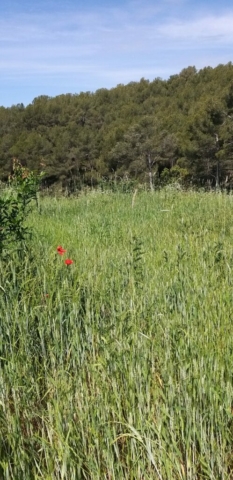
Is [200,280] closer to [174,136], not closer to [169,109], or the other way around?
[174,136]

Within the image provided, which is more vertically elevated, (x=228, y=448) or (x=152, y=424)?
(x=152, y=424)

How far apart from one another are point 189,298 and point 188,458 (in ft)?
3.23

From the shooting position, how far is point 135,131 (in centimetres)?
5122

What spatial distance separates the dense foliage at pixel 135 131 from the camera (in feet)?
140

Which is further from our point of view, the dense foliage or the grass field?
the dense foliage

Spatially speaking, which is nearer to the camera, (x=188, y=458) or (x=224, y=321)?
(x=188, y=458)

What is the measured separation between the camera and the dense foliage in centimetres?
4253

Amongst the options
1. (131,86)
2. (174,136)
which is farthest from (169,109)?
(131,86)

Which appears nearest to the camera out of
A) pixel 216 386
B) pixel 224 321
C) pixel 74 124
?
pixel 216 386

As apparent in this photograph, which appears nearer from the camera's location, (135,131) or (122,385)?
(122,385)

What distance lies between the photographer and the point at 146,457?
1.51 m

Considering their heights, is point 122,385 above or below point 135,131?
below

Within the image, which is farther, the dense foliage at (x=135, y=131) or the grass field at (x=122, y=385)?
the dense foliage at (x=135, y=131)

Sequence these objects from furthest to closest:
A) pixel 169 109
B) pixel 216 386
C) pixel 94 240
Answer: pixel 169 109 → pixel 94 240 → pixel 216 386
